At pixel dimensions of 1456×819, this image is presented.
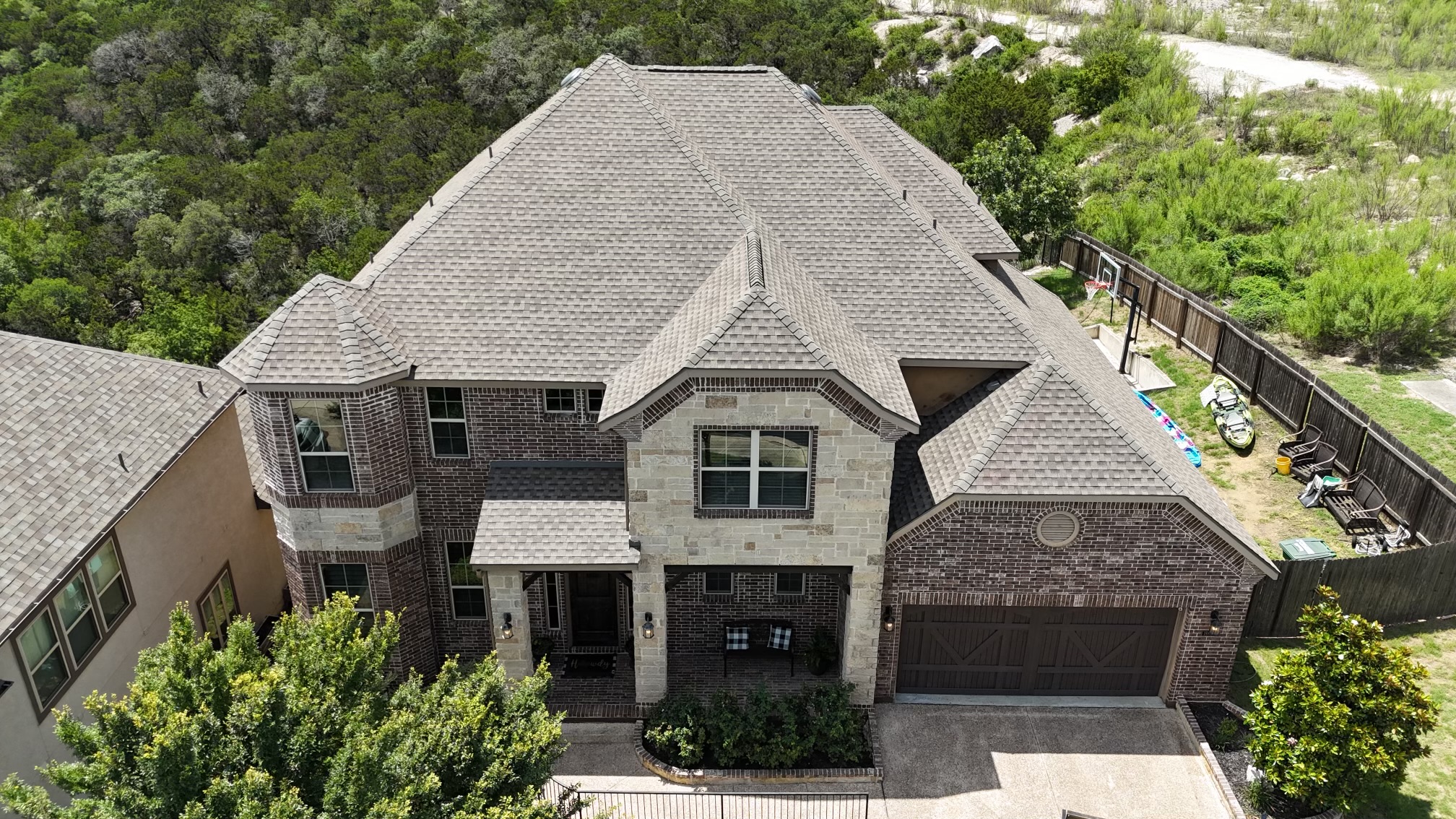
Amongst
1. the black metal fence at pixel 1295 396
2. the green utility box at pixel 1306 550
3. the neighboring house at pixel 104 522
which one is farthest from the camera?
the black metal fence at pixel 1295 396

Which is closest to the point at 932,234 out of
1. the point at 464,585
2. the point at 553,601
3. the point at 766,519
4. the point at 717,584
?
the point at 766,519

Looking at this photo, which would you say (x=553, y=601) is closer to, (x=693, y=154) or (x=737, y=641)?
(x=737, y=641)

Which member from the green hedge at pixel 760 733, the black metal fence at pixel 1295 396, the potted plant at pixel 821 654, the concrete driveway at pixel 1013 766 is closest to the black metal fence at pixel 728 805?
the concrete driveway at pixel 1013 766

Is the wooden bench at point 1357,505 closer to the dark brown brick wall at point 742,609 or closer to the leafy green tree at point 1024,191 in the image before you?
the dark brown brick wall at point 742,609

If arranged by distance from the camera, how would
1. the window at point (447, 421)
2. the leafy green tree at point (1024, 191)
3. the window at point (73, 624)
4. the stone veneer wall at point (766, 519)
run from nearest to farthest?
the window at point (73, 624), the stone veneer wall at point (766, 519), the window at point (447, 421), the leafy green tree at point (1024, 191)

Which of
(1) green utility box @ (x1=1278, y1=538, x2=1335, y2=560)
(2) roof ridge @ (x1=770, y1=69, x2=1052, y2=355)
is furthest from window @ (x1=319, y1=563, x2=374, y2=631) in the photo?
(1) green utility box @ (x1=1278, y1=538, x2=1335, y2=560)

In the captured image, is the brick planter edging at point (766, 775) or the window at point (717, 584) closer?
the brick planter edging at point (766, 775)
